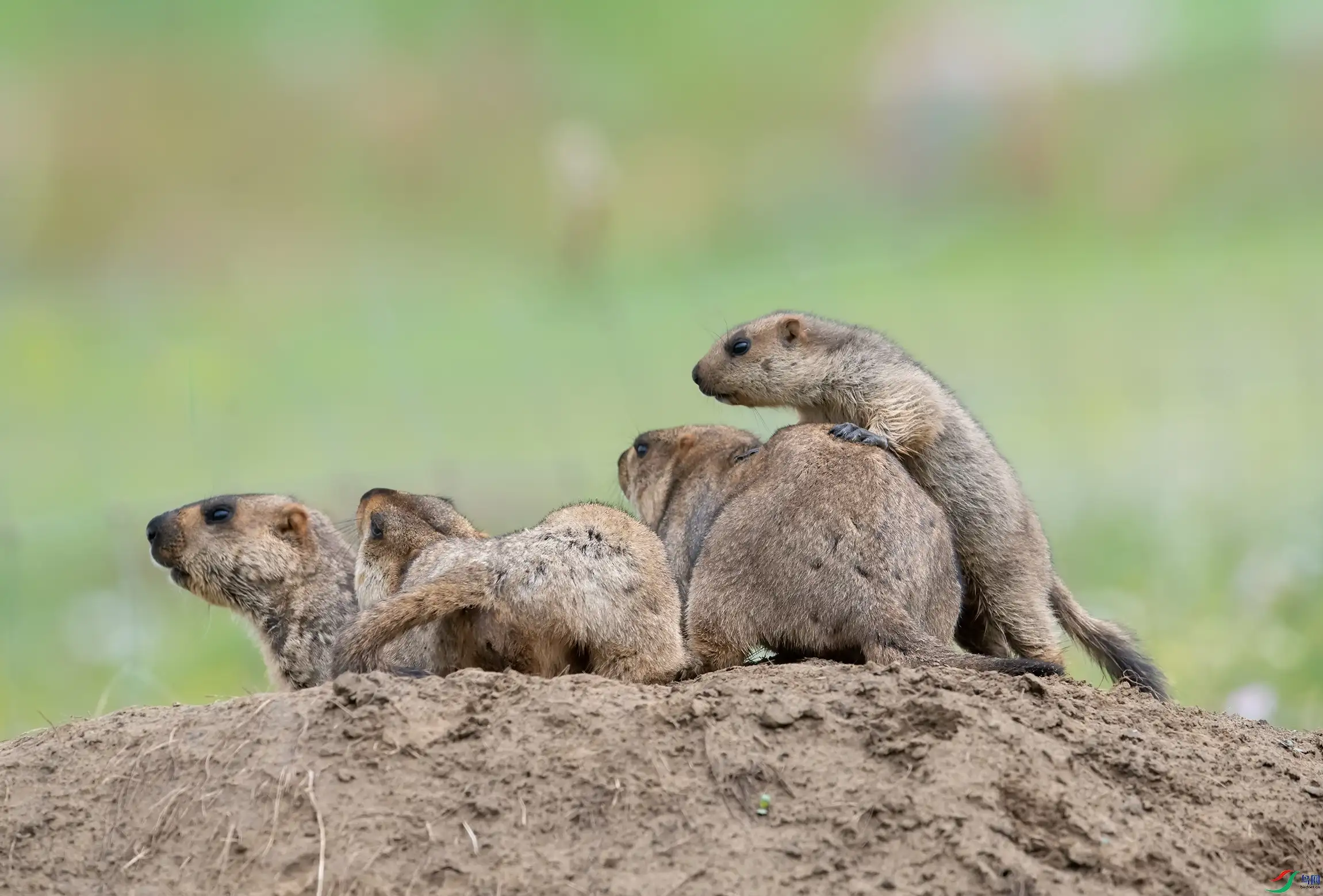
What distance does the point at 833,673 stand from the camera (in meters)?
5.40

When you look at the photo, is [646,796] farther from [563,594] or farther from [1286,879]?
[1286,879]

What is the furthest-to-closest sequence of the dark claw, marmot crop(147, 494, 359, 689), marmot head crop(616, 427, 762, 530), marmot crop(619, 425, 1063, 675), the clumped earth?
1. marmot head crop(616, 427, 762, 530)
2. marmot crop(147, 494, 359, 689)
3. the dark claw
4. marmot crop(619, 425, 1063, 675)
5. the clumped earth

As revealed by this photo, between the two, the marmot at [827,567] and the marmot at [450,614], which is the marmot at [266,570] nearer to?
the marmot at [450,614]

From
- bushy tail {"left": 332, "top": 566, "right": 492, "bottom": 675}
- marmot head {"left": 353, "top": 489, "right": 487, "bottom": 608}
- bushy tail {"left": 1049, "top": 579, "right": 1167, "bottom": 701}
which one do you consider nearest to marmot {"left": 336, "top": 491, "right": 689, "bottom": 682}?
bushy tail {"left": 332, "top": 566, "right": 492, "bottom": 675}

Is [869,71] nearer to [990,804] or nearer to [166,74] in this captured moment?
[166,74]

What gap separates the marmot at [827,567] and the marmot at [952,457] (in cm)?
45

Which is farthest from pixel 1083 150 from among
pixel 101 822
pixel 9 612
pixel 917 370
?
pixel 101 822

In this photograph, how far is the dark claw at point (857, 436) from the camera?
264 inches

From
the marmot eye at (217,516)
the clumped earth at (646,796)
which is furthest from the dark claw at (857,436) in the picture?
the marmot eye at (217,516)

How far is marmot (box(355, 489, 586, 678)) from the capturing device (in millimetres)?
5797

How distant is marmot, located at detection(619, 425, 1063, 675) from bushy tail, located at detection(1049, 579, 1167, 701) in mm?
1547

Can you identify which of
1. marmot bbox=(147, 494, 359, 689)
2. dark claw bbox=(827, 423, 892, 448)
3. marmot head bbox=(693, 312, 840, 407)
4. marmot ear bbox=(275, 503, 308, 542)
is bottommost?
marmot bbox=(147, 494, 359, 689)

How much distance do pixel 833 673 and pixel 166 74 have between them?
10.3m

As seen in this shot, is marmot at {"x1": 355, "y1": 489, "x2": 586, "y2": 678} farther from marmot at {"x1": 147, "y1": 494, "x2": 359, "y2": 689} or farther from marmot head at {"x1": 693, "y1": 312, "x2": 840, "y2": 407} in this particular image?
marmot head at {"x1": 693, "y1": 312, "x2": 840, "y2": 407}
